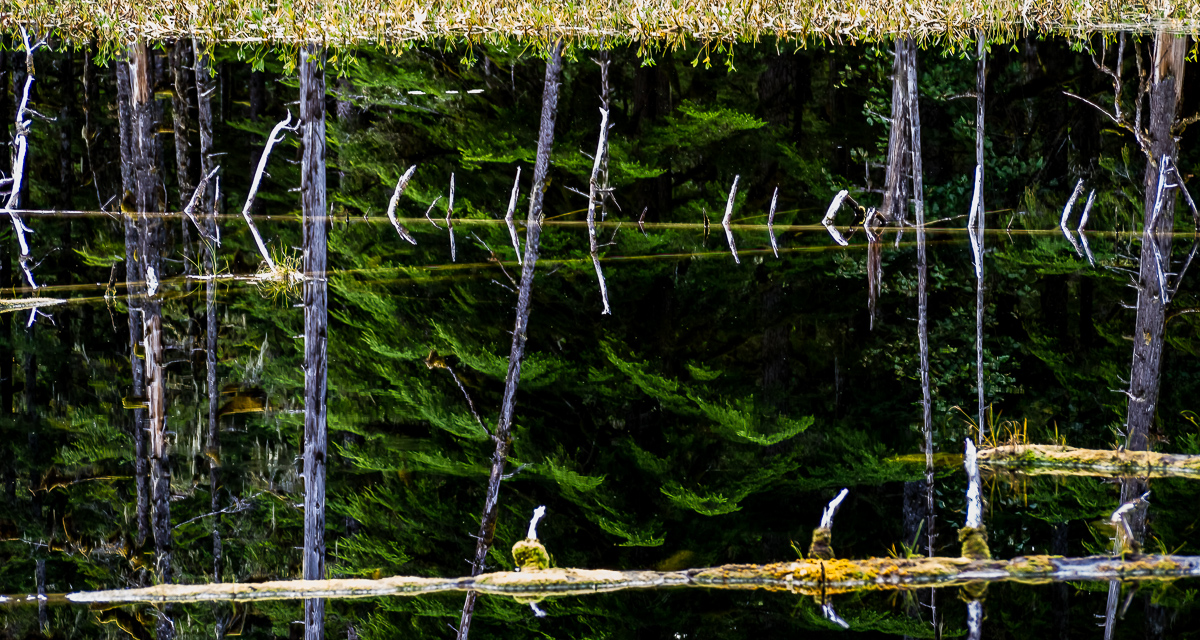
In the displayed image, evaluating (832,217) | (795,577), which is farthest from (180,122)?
(795,577)

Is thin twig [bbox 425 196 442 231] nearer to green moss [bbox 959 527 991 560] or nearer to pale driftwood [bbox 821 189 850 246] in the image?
pale driftwood [bbox 821 189 850 246]

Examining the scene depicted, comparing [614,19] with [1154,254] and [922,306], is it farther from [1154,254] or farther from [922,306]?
[1154,254]

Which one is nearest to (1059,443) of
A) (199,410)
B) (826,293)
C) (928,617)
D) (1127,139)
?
(928,617)

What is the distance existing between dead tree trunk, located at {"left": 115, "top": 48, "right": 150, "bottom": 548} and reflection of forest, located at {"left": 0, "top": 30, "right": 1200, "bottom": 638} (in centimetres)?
4

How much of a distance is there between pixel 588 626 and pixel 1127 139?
263 inches

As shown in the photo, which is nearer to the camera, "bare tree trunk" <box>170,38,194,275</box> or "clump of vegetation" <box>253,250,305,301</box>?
"clump of vegetation" <box>253,250,305,301</box>

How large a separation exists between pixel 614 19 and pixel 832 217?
2.71 meters

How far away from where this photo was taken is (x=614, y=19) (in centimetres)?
796

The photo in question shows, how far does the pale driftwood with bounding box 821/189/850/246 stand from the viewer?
293 inches

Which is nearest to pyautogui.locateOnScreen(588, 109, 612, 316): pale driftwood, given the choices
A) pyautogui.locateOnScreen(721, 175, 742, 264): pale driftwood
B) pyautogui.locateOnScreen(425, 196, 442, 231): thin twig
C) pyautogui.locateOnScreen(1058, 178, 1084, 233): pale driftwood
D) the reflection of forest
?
the reflection of forest

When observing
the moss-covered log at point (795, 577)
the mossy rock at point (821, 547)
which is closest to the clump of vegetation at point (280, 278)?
the moss-covered log at point (795, 577)

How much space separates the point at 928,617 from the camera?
2.99m

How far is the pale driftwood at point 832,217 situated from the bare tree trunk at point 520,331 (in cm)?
255

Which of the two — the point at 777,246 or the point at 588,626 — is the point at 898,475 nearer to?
the point at 588,626
